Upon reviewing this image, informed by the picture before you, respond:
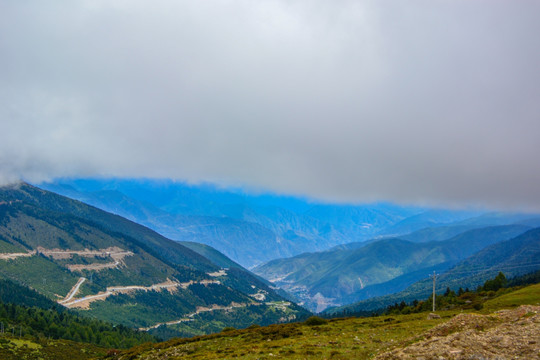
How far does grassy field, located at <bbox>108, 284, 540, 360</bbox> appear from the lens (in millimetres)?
47125

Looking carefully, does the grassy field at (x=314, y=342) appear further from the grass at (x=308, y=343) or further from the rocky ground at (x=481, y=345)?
the rocky ground at (x=481, y=345)

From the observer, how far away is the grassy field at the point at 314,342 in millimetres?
47125

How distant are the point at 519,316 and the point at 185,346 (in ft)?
182

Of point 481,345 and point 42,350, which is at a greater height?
point 481,345

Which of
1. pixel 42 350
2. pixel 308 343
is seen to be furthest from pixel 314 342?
pixel 42 350

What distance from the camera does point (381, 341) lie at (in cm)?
5116

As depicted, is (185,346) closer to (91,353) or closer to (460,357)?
(460,357)

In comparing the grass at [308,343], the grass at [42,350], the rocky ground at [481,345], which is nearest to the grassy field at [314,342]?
the grass at [308,343]

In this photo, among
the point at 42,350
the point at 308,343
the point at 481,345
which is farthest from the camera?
the point at 42,350

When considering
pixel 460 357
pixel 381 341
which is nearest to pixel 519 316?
pixel 381 341

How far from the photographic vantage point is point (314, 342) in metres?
55.9

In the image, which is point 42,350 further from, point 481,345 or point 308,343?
point 481,345

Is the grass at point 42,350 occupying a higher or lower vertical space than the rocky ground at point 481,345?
lower

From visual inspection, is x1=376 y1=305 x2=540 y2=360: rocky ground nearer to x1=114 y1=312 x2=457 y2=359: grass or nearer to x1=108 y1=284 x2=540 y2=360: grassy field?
x1=108 y1=284 x2=540 y2=360: grassy field
